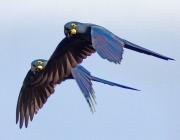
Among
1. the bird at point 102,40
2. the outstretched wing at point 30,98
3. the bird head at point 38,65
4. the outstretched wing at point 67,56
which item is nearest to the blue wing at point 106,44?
the bird at point 102,40

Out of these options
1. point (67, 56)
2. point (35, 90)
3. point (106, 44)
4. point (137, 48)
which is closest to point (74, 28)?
point (67, 56)

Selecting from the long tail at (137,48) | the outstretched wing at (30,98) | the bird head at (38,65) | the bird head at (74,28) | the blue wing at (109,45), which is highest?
the bird head at (74,28)

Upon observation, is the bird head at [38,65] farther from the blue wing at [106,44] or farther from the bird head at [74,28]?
the blue wing at [106,44]

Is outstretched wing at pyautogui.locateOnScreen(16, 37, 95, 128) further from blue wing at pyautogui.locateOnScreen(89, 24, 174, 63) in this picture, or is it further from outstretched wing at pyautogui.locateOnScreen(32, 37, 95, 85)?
blue wing at pyautogui.locateOnScreen(89, 24, 174, 63)

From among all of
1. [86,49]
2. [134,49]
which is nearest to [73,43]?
[86,49]

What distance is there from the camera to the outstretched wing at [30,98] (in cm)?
2155

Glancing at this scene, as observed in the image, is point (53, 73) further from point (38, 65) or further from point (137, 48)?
point (137, 48)

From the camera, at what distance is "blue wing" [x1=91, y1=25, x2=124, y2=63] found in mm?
17812

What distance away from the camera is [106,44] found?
60.2 feet

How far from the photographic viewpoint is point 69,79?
20891 mm

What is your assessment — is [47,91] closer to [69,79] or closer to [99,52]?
[69,79]

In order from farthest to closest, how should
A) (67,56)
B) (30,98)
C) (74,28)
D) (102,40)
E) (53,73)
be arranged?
1. (30,98)
2. (53,73)
3. (67,56)
4. (74,28)
5. (102,40)

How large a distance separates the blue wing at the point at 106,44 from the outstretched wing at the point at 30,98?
9.12 feet

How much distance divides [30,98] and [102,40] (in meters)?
3.80
